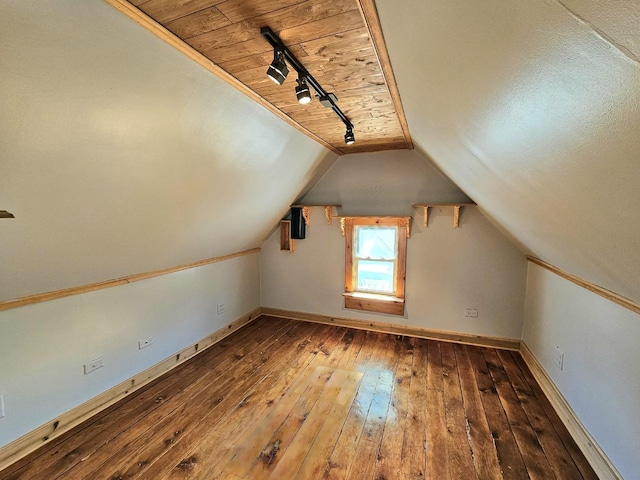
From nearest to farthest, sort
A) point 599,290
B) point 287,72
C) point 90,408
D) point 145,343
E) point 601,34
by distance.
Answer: point 601,34 < point 287,72 < point 599,290 < point 90,408 < point 145,343

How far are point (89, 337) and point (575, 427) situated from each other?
373 centimetres

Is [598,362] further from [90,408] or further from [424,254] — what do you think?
[90,408]

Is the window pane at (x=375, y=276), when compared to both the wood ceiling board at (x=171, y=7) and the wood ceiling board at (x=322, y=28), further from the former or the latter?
the wood ceiling board at (x=171, y=7)

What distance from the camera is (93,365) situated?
2336mm

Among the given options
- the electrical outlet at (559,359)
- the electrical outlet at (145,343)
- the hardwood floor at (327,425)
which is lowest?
the hardwood floor at (327,425)

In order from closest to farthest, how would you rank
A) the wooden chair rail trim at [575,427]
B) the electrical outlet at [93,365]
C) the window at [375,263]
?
1. the wooden chair rail trim at [575,427]
2. the electrical outlet at [93,365]
3. the window at [375,263]

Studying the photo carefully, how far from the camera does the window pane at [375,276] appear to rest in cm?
389

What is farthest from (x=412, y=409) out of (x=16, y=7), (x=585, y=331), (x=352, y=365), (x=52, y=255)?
(x=16, y=7)

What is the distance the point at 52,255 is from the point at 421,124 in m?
2.61

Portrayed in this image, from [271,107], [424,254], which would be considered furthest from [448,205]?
[271,107]

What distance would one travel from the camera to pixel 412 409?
2.37m

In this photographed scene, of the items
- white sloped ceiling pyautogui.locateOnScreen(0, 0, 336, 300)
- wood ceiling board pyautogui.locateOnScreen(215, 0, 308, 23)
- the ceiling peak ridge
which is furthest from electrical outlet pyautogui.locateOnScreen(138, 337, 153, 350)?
the ceiling peak ridge

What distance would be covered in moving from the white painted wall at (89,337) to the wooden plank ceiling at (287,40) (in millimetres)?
2026

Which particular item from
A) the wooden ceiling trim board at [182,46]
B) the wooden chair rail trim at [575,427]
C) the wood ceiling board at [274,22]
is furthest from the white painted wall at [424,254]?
the wood ceiling board at [274,22]
